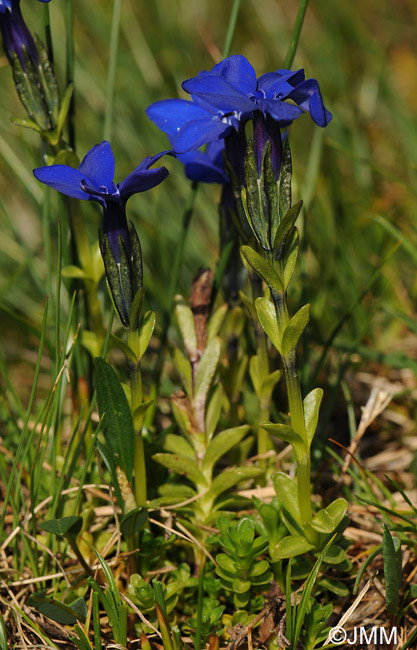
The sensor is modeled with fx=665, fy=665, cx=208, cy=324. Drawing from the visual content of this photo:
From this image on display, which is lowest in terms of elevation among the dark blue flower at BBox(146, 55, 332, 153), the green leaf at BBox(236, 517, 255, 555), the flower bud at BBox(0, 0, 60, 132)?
the green leaf at BBox(236, 517, 255, 555)

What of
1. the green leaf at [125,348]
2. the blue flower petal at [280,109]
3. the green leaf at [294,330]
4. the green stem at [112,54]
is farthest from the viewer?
the green stem at [112,54]

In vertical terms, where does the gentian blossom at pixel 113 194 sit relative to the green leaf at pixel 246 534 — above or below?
above

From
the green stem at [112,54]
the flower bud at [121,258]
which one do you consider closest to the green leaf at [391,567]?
the flower bud at [121,258]

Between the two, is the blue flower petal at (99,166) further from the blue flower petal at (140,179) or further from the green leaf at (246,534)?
the green leaf at (246,534)

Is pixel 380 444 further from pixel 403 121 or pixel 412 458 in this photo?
pixel 403 121

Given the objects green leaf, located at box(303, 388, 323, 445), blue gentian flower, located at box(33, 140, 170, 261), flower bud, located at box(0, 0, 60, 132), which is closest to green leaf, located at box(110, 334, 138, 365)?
blue gentian flower, located at box(33, 140, 170, 261)

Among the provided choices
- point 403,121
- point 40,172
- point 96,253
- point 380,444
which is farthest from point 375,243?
point 40,172

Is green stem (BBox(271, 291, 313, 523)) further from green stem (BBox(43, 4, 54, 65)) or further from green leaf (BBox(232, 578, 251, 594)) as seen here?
green stem (BBox(43, 4, 54, 65))

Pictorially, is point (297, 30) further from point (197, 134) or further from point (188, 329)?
point (188, 329)
